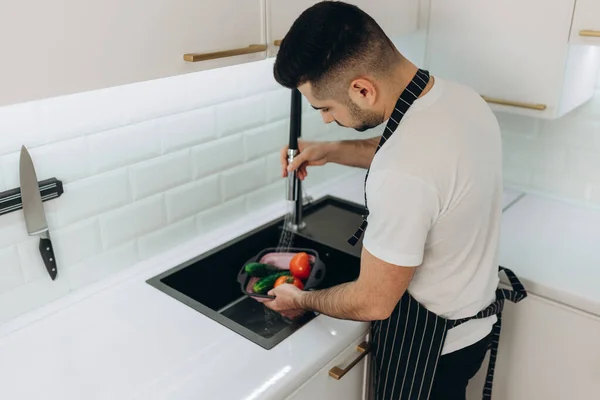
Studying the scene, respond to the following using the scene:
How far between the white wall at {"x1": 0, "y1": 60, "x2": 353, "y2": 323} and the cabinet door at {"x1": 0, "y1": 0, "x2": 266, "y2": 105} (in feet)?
1.04

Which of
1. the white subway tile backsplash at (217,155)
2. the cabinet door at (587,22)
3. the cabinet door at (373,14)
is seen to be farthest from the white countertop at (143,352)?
the cabinet door at (587,22)

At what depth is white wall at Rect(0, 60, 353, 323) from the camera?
4.15 feet

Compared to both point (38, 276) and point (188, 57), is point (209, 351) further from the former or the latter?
point (188, 57)

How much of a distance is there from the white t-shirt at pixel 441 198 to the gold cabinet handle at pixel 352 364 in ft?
0.59

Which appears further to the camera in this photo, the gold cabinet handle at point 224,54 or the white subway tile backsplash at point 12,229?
the white subway tile backsplash at point 12,229

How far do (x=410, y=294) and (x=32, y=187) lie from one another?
2.74 feet

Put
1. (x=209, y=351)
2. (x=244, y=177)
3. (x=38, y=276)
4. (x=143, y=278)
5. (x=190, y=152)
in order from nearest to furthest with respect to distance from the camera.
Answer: (x=209, y=351) < (x=38, y=276) < (x=143, y=278) < (x=190, y=152) < (x=244, y=177)

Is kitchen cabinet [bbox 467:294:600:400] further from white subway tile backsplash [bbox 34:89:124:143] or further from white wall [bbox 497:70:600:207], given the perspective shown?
white subway tile backsplash [bbox 34:89:124:143]

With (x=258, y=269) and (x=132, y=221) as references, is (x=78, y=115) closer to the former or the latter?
(x=132, y=221)

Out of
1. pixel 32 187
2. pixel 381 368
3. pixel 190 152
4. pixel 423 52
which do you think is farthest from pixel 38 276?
pixel 423 52

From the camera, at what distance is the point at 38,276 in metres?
1.32

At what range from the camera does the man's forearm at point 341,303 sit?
1.14 m

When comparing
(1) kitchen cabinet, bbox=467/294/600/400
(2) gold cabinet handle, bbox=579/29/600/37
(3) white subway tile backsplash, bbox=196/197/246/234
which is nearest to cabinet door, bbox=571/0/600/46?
(2) gold cabinet handle, bbox=579/29/600/37

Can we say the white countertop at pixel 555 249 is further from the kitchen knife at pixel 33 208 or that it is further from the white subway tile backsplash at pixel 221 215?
the kitchen knife at pixel 33 208
